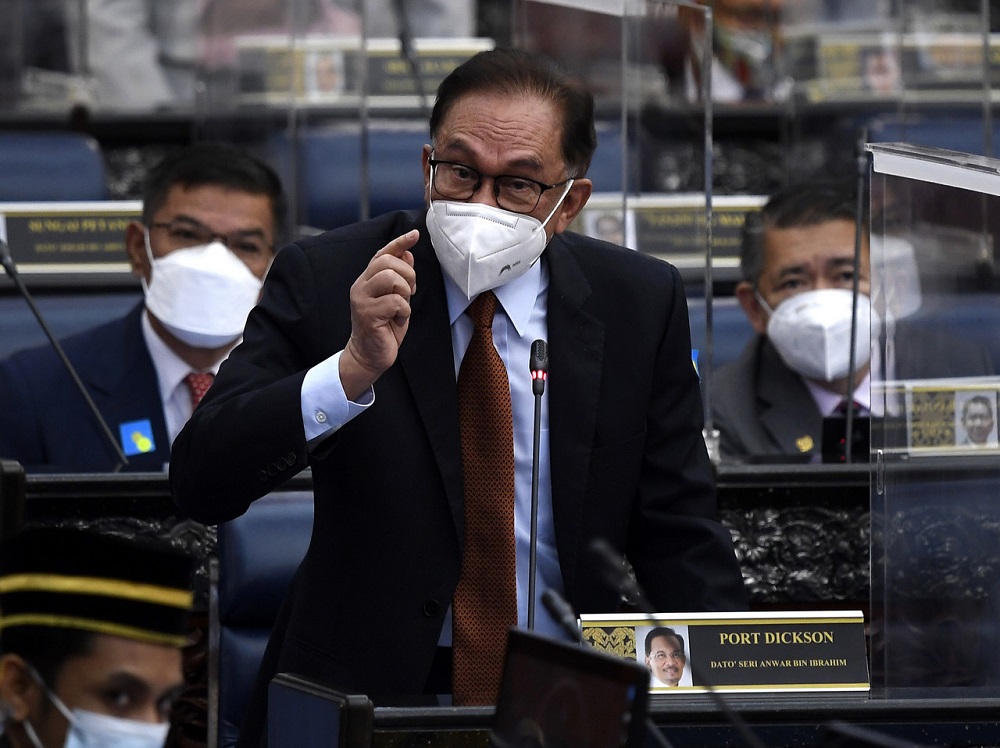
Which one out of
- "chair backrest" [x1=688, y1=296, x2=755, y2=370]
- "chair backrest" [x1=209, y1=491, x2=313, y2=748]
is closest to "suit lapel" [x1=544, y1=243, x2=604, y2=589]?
"chair backrest" [x1=209, y1=491, x2=313, y2=748]

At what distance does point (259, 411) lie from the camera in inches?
90.4

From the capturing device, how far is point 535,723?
5.55 feet

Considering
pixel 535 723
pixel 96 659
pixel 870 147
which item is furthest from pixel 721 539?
pixel 96 659

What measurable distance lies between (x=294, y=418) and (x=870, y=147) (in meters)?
0.96

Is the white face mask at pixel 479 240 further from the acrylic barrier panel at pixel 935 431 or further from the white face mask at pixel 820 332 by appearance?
the white face mask at pixel 820 332

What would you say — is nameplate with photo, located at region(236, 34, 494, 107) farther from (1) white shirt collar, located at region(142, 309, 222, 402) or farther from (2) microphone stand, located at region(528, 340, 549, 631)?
(2) microphone stand, located at region(528, 340, 549, 631)

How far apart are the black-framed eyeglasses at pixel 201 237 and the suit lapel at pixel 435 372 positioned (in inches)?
72.5

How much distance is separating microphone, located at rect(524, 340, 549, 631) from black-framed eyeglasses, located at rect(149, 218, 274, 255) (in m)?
1.99

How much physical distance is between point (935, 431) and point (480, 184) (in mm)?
771

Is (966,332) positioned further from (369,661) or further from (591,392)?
(369,661)

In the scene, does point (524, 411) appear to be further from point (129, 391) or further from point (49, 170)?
point (49, 170)

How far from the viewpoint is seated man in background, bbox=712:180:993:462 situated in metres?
4.19

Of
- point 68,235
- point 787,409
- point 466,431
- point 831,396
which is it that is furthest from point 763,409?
point 68,235

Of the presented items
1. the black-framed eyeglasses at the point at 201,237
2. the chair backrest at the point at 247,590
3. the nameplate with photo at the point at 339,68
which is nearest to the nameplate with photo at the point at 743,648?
the chair backrest at the point at 247,590
